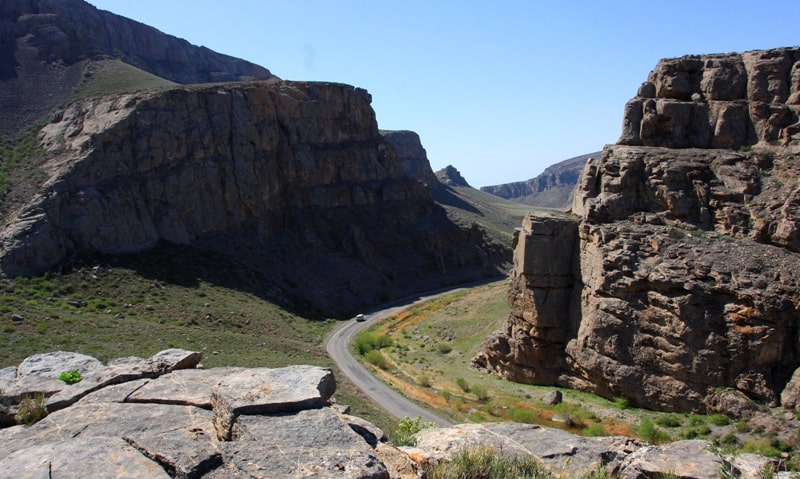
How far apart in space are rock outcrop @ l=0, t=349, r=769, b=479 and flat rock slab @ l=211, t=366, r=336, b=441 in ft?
0.05

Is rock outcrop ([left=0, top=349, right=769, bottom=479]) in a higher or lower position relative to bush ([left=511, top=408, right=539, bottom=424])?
higher

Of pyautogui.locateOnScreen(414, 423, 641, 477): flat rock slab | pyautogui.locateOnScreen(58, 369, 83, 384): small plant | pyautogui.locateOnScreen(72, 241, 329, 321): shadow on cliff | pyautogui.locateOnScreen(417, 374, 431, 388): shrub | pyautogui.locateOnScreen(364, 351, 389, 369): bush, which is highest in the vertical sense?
pyautogui.locateOnScreen(58, 369, 83, 384): small plant

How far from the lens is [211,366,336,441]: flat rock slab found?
9141 mm

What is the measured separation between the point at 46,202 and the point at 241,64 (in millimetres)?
91562

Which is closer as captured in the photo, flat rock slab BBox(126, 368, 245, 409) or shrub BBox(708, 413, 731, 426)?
flat rock slab BBox(126, 368, 245, 409)

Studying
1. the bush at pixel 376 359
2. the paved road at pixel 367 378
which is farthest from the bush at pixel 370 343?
the bush at pixel 376 359

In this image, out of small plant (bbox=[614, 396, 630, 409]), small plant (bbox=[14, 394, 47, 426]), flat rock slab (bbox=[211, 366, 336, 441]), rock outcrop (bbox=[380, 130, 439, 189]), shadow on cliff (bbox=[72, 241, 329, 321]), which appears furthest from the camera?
rock outcrop (bbox=[380, 130, 439, 189])

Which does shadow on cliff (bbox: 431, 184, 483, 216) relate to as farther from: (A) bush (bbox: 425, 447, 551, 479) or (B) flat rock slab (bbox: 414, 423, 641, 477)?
(A) bush (bbox: 425, 447, 551, 479)

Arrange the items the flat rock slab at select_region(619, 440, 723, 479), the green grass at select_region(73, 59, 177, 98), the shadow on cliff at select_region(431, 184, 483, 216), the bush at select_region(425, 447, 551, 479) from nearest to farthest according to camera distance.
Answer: the bush at select_region(425, 447, 551, 479), the flat rock slab at select_region(619, 440, 723, 479), the green grass at select_region(73, 59, 177, 98), the shadow on cliff at select_region(431, 184, 483, 216)

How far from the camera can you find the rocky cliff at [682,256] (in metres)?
25.3

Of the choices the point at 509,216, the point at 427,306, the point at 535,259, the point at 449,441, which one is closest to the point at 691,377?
the point at 535,259

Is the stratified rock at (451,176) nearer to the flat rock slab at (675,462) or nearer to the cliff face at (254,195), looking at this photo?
the cliff face at (254,195)

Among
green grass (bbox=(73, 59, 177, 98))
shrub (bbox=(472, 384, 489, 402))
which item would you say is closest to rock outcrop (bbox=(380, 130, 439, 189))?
green grass (bbox=(73, 59, 177, 98))

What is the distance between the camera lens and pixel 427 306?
65.7 metres
